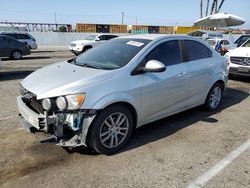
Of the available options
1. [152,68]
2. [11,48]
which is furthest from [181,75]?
[11,48]

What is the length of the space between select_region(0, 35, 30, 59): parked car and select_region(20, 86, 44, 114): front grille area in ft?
44.8

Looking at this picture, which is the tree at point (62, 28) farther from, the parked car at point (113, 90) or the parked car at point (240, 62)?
the parked car at point (113, 90)

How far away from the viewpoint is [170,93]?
16.0 ft

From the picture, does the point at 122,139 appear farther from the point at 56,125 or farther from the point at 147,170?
the point at 56,125

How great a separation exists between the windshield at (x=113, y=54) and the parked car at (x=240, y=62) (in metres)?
5.81

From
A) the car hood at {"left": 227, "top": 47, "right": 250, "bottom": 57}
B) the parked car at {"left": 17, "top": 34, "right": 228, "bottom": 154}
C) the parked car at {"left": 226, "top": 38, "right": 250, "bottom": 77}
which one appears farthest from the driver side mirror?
the car hood at {"left": 227, "top": 47, "right": 250, "bottom": 57}

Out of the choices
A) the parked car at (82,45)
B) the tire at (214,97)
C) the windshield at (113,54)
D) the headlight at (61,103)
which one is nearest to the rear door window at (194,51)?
the tire at (214,97)

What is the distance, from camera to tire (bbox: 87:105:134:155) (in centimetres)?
388

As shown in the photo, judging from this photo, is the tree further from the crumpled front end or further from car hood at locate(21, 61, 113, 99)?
the crumpled front end

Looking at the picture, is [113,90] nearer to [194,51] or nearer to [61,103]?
[61,103]

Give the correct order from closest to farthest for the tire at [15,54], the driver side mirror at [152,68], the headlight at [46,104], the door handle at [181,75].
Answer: the headlight at [46,104] < the driver side mirror at [152,68] < the door handle at [181,75] < the tire at [15,54]

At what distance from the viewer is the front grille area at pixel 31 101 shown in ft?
12.7

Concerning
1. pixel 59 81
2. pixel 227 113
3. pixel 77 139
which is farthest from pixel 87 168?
pixel 227 113

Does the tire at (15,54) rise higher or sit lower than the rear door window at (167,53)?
lower
